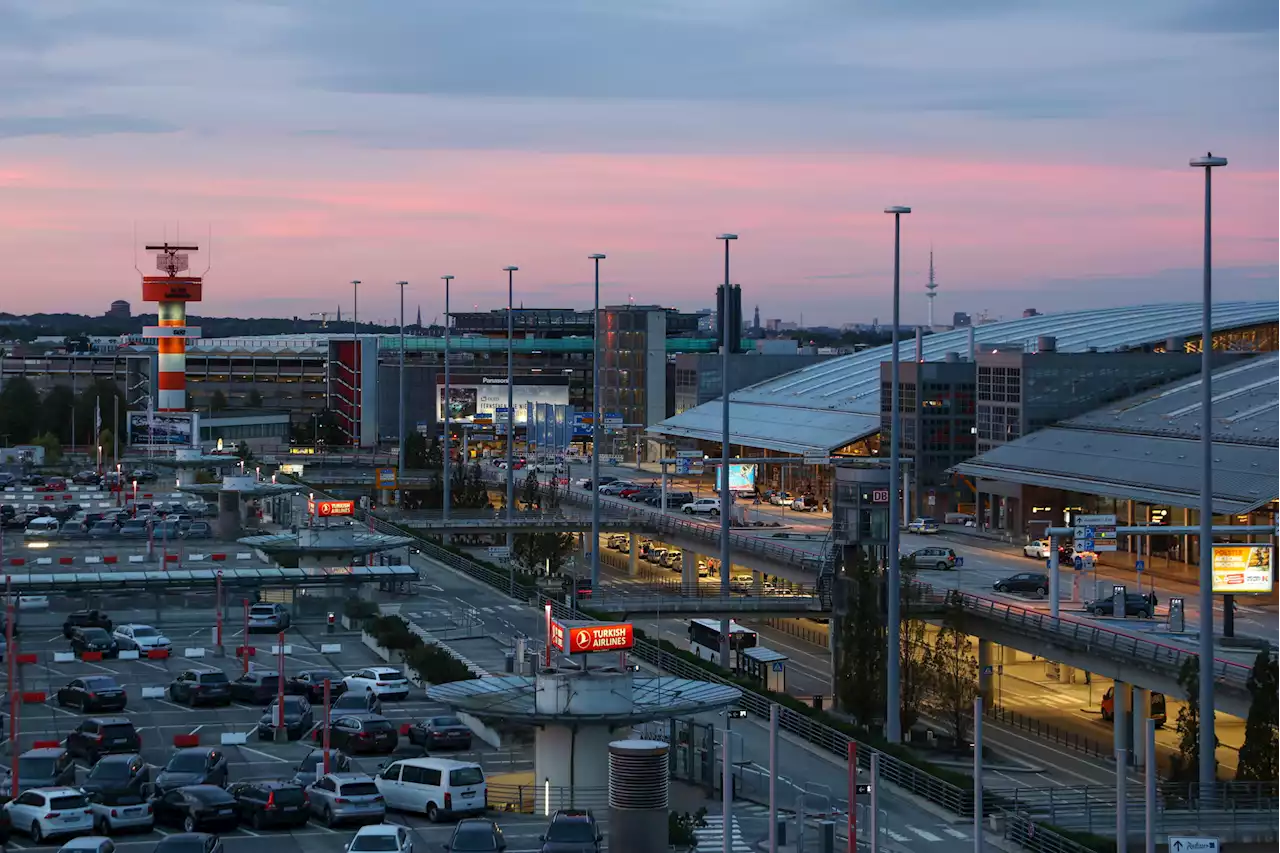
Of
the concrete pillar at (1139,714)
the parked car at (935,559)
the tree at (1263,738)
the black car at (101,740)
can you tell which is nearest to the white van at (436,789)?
the black car at (101,740)

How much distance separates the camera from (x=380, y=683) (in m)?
54.9

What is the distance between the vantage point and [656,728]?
47531 mm

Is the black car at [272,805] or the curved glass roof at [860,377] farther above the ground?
the curved glass roof at [860,377]

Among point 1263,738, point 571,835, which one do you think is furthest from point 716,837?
point 1263,738

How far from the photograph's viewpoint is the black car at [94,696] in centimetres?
5250

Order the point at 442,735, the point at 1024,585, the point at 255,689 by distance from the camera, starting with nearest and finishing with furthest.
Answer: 1. the point at 442,735
2. the point at 255,689
3. the point at 1024,585

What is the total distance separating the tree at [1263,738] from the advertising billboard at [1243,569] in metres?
8.75

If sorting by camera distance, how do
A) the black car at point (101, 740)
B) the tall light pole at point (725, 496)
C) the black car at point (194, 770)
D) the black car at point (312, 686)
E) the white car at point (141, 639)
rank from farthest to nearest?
the tall light pole at point (725, 496), the white car at point (141, 639), the black car at point (312, 686), the black car at point (101, 740), the black car at point (194, 770)

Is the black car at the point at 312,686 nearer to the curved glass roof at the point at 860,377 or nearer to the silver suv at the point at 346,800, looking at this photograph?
the silver suv at the point at 346,800

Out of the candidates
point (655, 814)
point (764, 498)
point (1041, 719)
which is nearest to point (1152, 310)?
point (764, 498)

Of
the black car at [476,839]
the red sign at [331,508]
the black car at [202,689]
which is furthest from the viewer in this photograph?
the red sign at [331,508]

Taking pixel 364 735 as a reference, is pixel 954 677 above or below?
below

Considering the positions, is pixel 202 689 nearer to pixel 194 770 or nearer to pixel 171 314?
pixel 194 770

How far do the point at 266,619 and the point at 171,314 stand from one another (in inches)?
4332
